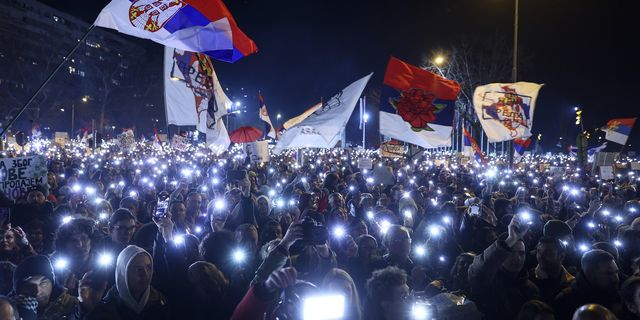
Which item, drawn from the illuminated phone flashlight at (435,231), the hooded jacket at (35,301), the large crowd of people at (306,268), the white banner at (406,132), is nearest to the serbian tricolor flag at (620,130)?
the white banner at (406,132)

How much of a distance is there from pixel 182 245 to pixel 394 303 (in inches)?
90.0

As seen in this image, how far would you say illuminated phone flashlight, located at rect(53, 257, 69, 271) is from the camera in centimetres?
452

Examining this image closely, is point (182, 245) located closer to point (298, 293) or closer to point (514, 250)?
point (298, 293)

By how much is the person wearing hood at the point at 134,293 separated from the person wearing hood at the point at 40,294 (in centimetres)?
39

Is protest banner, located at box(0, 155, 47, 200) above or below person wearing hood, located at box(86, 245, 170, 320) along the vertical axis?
above

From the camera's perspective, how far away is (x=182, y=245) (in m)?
4.79

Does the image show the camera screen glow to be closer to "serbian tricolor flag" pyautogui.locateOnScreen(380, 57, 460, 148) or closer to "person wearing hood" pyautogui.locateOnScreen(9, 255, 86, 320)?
"person wearing hood" pyautogui.locateOnScreen(9, 255, 86, 320)

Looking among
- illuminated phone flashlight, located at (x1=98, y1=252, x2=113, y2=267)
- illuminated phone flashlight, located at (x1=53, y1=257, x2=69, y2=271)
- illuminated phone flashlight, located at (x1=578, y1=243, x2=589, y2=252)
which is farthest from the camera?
illuminated phone flashlight, located at (x1=578, y1=243, x2=589, y2=252)

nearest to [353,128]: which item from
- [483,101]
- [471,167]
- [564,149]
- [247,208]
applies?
[564,149]

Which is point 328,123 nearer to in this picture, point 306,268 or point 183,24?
point 183,24

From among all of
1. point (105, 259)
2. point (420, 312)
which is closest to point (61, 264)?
point (105, 259)

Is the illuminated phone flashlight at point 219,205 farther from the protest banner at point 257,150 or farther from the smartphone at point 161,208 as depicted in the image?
the protest banner at point 257,150

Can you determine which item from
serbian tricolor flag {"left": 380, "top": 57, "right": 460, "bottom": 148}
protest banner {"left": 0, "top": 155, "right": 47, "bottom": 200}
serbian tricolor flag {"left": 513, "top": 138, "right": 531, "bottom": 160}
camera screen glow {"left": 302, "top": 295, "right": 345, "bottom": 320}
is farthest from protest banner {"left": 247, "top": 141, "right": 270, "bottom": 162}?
camera screen glow {"left": 302, "top": 295, "right": 345, "bottom": 320}

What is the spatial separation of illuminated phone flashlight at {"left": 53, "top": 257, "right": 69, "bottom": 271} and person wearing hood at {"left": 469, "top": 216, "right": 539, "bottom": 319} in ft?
11.9
